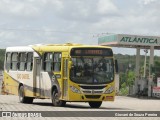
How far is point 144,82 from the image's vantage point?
178ft

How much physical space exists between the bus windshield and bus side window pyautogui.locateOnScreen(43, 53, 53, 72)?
1.85 meters

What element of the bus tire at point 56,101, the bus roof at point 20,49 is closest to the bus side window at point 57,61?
the bus tire at point 56,101

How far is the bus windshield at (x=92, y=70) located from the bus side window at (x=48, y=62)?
6.07 ft

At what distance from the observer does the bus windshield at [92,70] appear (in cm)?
2686

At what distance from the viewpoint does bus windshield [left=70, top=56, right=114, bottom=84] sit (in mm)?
26859

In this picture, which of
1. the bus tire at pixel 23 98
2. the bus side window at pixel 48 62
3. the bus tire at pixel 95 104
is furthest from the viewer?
the bus tire at pixel 23 98

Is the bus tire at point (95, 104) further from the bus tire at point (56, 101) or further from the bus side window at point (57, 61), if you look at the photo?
the bus side window at point (57, 61)

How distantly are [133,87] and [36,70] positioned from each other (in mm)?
26713

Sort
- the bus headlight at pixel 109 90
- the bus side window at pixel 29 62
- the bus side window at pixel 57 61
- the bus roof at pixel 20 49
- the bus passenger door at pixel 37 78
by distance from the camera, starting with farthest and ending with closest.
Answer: the bus roof at pixel 20 49 → the bus side window at pixel 29 62 → the bus passenger door at pixel 37 78 → the bus side window at pixel 57 61 → the bus headlight at pixel 109 90

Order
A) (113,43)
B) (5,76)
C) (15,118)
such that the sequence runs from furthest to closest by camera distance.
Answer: (113,43)
(5,76)
(15,118)

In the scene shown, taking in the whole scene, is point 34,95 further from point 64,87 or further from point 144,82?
point 144,82

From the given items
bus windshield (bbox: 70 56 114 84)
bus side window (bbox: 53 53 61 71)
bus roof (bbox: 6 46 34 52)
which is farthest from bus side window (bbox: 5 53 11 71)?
bus windshield (bbox: 70 56 114 84)

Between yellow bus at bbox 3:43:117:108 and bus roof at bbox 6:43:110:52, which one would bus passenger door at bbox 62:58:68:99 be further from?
bus roof at bbox 6:43:110:52

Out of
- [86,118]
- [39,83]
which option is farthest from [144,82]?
[86,118]
